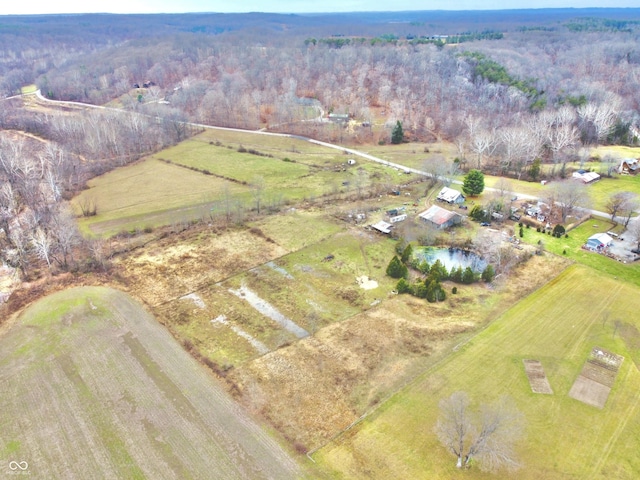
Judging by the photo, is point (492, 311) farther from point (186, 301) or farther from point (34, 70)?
point (34, 70)

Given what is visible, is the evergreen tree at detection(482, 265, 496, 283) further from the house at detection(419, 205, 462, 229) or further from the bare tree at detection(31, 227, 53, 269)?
the bare tree at detection(31, 227, 53, 269)

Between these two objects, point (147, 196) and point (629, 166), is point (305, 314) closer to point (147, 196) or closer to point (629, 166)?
point (147, 196)

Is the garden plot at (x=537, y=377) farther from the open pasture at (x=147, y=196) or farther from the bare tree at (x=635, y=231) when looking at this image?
the open pasture at (x=147, y=196)

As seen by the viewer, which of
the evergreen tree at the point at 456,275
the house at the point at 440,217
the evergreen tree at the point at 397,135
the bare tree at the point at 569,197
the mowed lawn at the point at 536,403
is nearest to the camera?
the mowed lawn at the point at 536,403

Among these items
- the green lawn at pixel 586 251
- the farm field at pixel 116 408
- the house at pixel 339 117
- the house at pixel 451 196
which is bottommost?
the farm field at pixel 116 408

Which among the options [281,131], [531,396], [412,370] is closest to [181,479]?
[412,370]

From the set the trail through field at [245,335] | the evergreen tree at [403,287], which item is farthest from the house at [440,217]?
the trail through field at [245,335]
